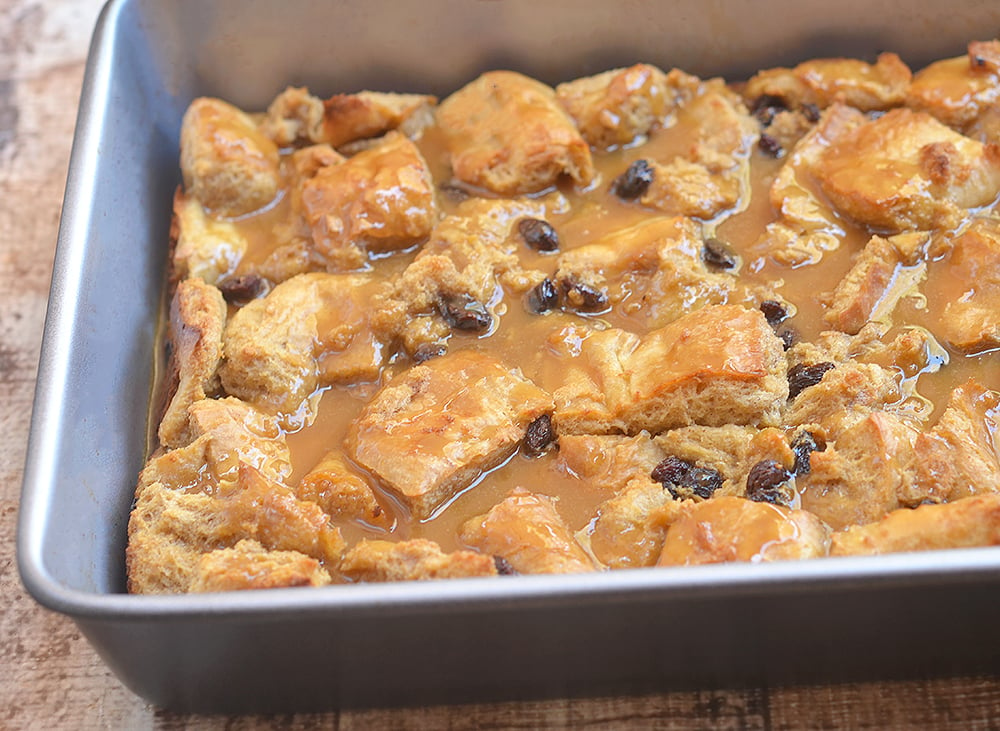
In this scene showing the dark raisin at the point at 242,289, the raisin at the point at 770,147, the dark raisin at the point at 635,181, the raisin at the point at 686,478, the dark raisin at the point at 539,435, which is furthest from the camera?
the raisin at the point at 770,147

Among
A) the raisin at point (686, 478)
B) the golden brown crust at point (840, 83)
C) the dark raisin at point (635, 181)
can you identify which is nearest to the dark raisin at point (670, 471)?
the raisin at point (686, 478)

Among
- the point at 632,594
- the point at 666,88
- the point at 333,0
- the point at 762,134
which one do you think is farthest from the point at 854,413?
the point at 333,0

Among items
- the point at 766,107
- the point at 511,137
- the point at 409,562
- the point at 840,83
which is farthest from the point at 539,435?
the point at 840,83

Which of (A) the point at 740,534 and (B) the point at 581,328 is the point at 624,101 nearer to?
(B) the point at 581,328

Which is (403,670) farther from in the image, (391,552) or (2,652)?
(2,652)

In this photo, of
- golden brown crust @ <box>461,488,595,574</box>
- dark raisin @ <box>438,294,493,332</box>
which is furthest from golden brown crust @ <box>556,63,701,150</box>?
golden brown crust @ <box>461,488,595,574</box>

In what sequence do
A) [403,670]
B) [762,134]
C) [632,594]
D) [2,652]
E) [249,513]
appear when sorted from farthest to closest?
[762,134] → [2,652] → [249,513] → [403,670] → [632,594]

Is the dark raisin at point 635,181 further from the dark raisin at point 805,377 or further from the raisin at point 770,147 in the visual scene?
the dark raisin at point 805,377
